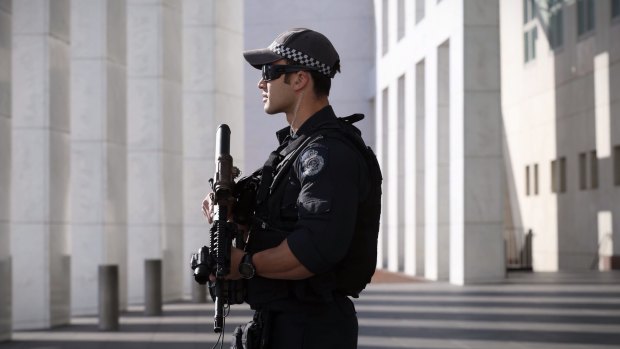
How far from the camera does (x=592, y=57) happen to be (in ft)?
125

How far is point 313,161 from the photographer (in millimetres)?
3988

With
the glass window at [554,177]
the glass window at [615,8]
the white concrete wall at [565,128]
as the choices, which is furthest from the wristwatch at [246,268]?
the glass window at [554,177]

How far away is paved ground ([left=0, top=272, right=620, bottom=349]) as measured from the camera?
567 inches

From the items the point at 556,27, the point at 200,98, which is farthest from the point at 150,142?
the point at 556,27

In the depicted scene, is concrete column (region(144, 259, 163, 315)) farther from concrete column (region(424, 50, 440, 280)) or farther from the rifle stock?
the rifle stock

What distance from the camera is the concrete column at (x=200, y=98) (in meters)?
25.8

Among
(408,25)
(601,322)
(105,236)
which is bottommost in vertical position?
(601,322)

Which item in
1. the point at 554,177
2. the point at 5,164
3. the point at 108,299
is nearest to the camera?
the point at 5,164

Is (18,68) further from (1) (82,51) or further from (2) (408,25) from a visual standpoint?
(2) (408,25)

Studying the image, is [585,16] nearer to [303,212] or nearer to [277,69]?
[277,69]

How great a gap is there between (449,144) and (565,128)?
12.0 meters

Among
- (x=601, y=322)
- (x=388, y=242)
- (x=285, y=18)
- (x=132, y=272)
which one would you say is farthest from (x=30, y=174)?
(x=285, y=18)

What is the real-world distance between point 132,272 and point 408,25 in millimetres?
17250

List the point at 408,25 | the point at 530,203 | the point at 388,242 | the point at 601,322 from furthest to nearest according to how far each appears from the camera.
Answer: the point at 530,203 < the point at 388,242 < the point at 408,25 < the point at 601,322
